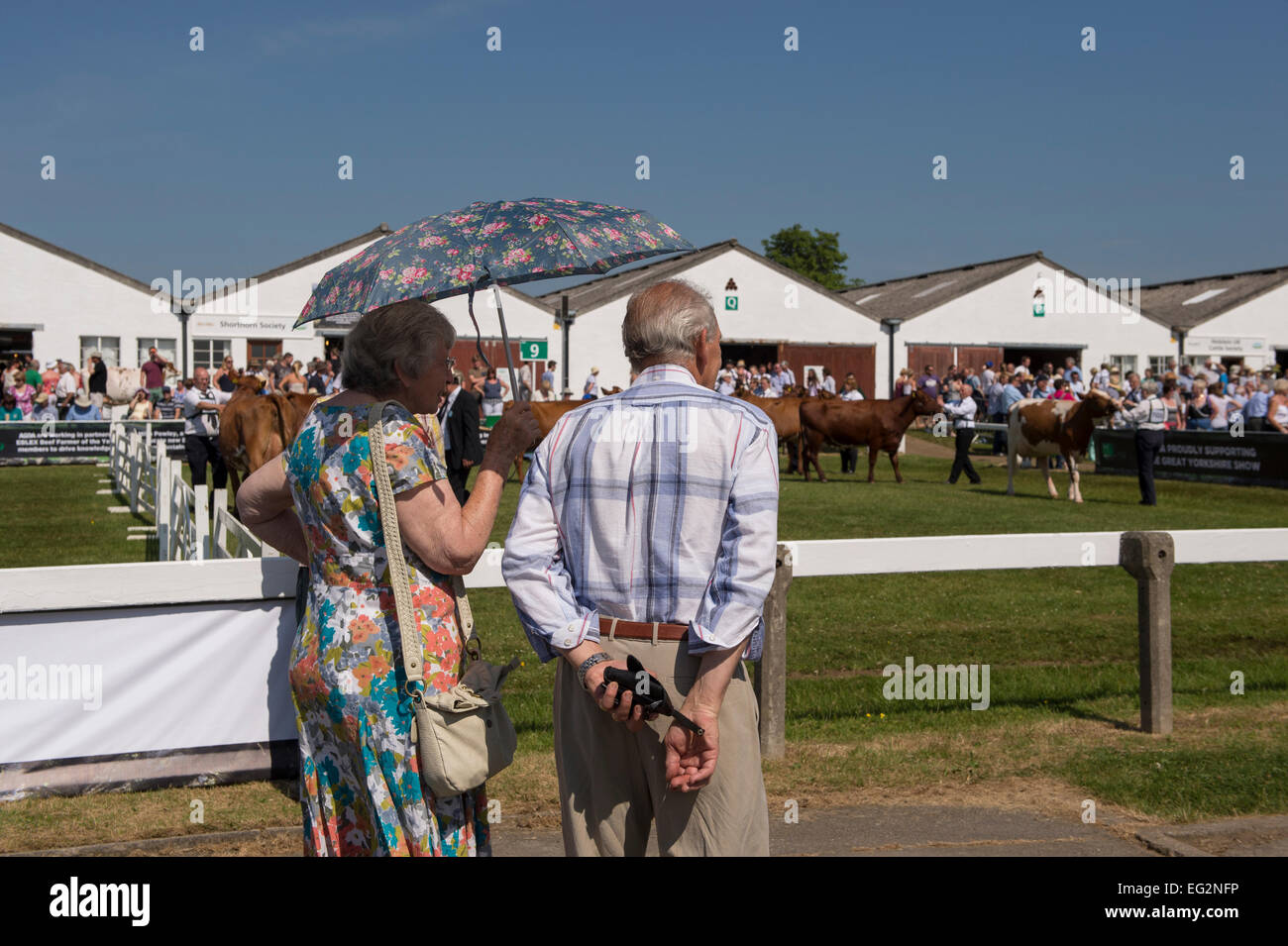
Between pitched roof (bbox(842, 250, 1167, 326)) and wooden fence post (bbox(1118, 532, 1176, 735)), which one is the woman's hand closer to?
wooden fence post (bbox(1118, 532, 1176, 735))

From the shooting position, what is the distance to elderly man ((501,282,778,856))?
288 centimetres

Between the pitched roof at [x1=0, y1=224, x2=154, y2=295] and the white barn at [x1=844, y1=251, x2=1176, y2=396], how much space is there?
1121 inches

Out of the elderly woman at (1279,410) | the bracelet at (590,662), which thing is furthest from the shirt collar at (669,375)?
the elderly woman at (1279,410)

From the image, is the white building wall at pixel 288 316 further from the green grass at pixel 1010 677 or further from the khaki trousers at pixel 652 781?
the khaki trousers at pixel 652 781

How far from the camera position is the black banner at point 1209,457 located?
2166 cm

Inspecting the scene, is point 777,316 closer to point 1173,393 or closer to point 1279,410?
point 1173,393

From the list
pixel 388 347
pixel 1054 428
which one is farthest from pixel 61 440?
pixel 388 347

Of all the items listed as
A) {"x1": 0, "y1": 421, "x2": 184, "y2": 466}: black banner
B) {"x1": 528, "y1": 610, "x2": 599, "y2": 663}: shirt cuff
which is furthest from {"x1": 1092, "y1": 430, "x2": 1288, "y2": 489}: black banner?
{"x1": 528, "y1": 610, "x2": 599, "y2": 663}: shirt cuff

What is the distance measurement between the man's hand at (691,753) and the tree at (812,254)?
9516cm

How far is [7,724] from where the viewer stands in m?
5.09

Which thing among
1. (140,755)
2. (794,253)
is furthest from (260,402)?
(794,253)

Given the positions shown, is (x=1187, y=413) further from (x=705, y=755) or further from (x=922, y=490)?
(x=705, y=755)

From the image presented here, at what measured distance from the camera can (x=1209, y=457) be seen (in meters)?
23.2
